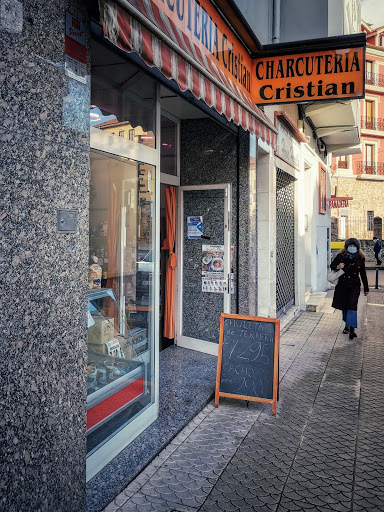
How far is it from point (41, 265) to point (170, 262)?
4.28 meters

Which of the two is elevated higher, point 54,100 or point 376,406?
point 54,100

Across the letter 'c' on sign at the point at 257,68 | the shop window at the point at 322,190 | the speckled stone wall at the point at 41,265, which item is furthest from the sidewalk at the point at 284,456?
the shop window at the point at 322,190

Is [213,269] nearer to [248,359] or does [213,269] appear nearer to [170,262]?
[170,262]

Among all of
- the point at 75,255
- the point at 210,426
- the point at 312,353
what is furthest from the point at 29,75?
the point at 312,353

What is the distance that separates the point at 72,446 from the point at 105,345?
130 centimetres

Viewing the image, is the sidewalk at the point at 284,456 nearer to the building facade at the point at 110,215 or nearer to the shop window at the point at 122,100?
the building facade at the point at 110,215

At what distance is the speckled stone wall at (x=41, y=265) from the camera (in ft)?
7.28

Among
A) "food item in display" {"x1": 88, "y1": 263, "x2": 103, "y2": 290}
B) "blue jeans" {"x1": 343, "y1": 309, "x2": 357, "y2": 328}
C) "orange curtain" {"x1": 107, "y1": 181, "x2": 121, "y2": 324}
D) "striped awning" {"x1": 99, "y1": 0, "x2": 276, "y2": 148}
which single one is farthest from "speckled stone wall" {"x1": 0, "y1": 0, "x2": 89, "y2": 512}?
"blue jeans" {"x1": 343, "y1": 309, "x2": 357, "y2": 328}

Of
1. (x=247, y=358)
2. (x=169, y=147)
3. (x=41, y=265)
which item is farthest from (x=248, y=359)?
(x=169, y=147)

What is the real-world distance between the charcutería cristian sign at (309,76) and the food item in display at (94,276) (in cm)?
294

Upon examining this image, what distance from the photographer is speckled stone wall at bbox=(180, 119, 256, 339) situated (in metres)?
6.36

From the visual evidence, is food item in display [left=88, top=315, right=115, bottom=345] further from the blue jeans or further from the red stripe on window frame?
the blue jeans

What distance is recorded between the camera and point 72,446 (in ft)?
8.73

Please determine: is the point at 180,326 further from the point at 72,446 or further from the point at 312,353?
the point at 72,446
